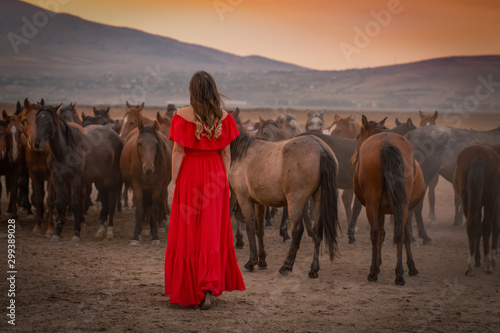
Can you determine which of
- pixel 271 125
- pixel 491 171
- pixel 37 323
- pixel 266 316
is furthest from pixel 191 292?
pixel 271 125

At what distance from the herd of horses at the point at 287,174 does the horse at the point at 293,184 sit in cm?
1

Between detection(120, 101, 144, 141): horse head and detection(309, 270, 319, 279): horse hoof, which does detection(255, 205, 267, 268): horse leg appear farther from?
detection(120, 101, 144, 141): horse head

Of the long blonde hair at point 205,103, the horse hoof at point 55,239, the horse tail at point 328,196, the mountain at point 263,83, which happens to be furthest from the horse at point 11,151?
the mountain at point 263,83

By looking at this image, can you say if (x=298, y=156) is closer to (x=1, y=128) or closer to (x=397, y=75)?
(x=1, y=128)

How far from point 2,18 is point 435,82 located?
4798 inches

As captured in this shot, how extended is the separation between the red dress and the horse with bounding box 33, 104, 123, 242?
474 cm

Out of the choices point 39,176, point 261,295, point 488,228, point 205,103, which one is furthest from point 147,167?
point 488,228

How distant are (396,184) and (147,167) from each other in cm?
427

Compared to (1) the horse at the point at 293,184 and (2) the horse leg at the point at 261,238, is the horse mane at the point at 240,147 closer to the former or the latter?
(1) the horse at the point at 293,184

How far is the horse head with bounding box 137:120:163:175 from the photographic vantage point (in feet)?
30.3

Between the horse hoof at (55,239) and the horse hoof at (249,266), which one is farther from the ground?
the horse hoof at (249,266)

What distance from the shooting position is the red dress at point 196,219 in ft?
18.0

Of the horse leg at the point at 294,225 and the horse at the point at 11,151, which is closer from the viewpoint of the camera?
the horse leg at the point at 294,225

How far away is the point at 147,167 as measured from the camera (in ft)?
30.2
